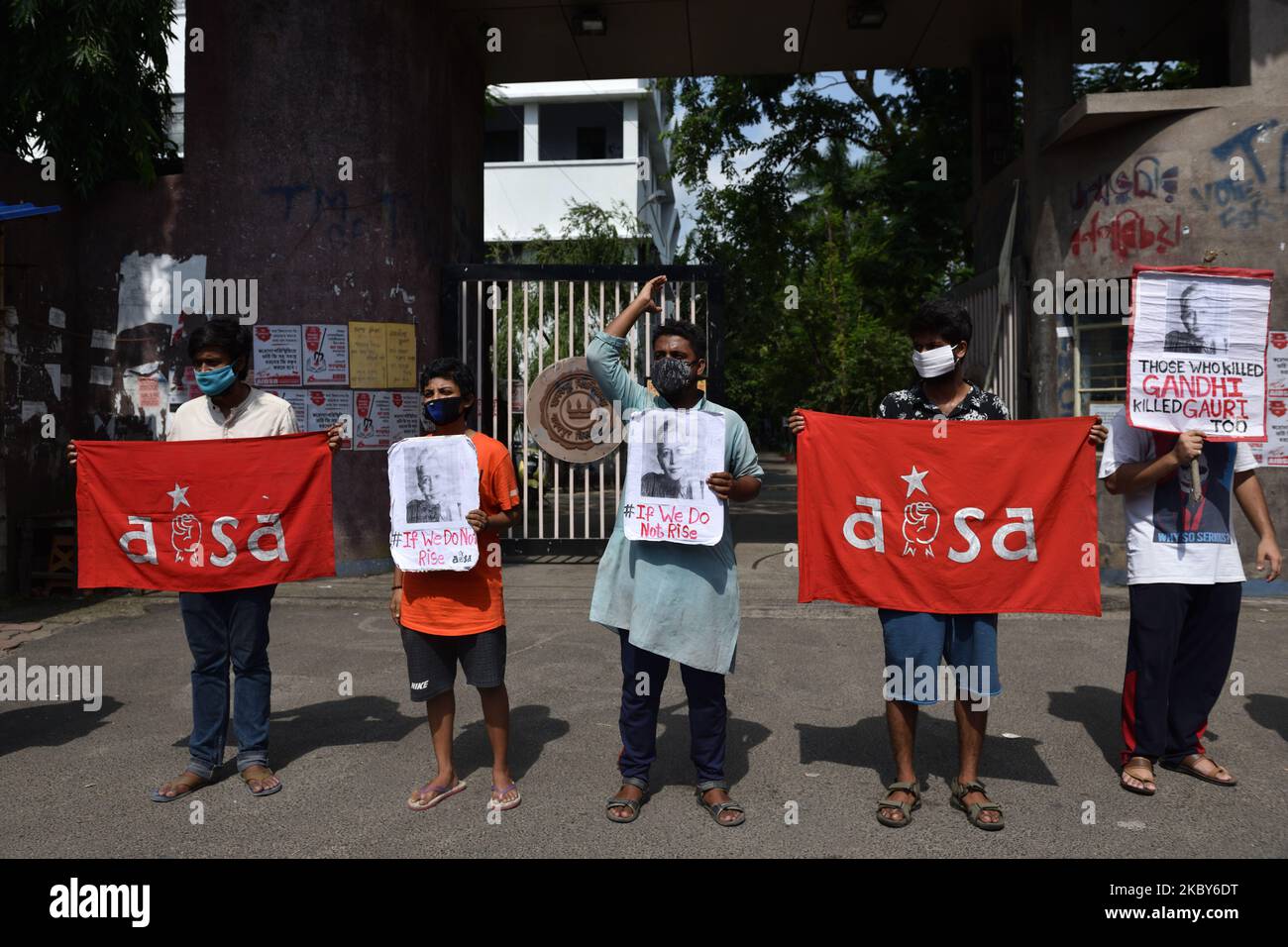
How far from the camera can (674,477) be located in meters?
4.15

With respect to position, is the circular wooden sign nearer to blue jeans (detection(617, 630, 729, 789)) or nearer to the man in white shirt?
the man in white shirt

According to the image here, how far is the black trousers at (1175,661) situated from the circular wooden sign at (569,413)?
6848 millimetres

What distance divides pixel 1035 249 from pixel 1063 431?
6.28 meters

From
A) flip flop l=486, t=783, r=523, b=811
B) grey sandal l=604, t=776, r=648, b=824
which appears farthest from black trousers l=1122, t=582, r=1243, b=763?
flip flop l=486, t=783, r=523, b=811

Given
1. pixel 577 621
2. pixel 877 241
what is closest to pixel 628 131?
pixel 877 241

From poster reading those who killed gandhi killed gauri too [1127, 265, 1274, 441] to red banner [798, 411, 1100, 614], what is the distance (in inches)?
13.8

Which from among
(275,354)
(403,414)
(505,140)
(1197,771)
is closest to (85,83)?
(275,354)

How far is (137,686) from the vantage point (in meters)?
6.22

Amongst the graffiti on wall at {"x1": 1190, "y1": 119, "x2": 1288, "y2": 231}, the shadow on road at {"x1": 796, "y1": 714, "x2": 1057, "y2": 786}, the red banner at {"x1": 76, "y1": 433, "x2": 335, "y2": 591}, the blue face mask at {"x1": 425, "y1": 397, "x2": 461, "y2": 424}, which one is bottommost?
the shadow on road at {"x1": 796, "y1": 714, "x2": 1057, "y2": 786}

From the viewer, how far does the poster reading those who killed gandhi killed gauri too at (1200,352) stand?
4.37 m

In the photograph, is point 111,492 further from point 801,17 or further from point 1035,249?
point 801,17

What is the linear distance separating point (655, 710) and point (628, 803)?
1.23ft

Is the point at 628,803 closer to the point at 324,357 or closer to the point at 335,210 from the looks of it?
the point at 324,357

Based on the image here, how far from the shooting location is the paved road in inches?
154
